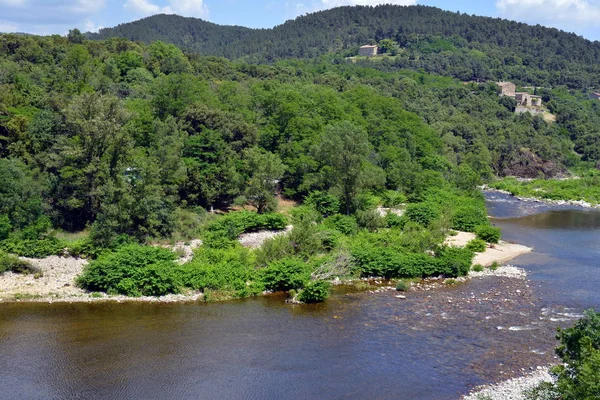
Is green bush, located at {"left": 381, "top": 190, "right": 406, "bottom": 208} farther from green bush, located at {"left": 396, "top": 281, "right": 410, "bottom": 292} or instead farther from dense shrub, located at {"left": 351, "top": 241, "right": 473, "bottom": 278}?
green bush, located at {"left": 396, "top": 281, "right": 410, "bottom": 292}

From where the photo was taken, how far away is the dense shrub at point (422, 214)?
51781mm

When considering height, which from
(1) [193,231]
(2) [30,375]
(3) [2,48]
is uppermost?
(3) [2,48]

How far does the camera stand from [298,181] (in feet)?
192

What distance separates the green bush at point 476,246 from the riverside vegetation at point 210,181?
200 millimetres

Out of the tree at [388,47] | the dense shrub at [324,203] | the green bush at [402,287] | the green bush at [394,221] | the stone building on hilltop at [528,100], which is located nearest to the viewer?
the green bush at [402,287]

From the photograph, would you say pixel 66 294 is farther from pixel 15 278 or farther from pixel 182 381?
pixel 182 381

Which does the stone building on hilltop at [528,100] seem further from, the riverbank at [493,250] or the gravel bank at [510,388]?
the gravel bank at [510,388]

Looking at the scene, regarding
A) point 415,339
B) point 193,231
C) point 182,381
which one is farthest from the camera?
point 193,231

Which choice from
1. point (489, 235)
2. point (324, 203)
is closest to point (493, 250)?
point (489, 235)

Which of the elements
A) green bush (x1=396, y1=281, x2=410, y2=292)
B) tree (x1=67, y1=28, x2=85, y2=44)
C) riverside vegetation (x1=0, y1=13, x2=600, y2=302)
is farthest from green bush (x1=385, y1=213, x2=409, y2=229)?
tree (x1=67, y1=28, x2=85, y2=44)

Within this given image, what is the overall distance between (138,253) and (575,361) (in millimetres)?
24882

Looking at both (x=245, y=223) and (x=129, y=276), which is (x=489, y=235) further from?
(x=129, y=276)

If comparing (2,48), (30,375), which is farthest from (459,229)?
(2,48)

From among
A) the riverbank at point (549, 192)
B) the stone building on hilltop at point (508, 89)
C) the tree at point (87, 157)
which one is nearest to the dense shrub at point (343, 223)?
the tree at point (87, 157)
